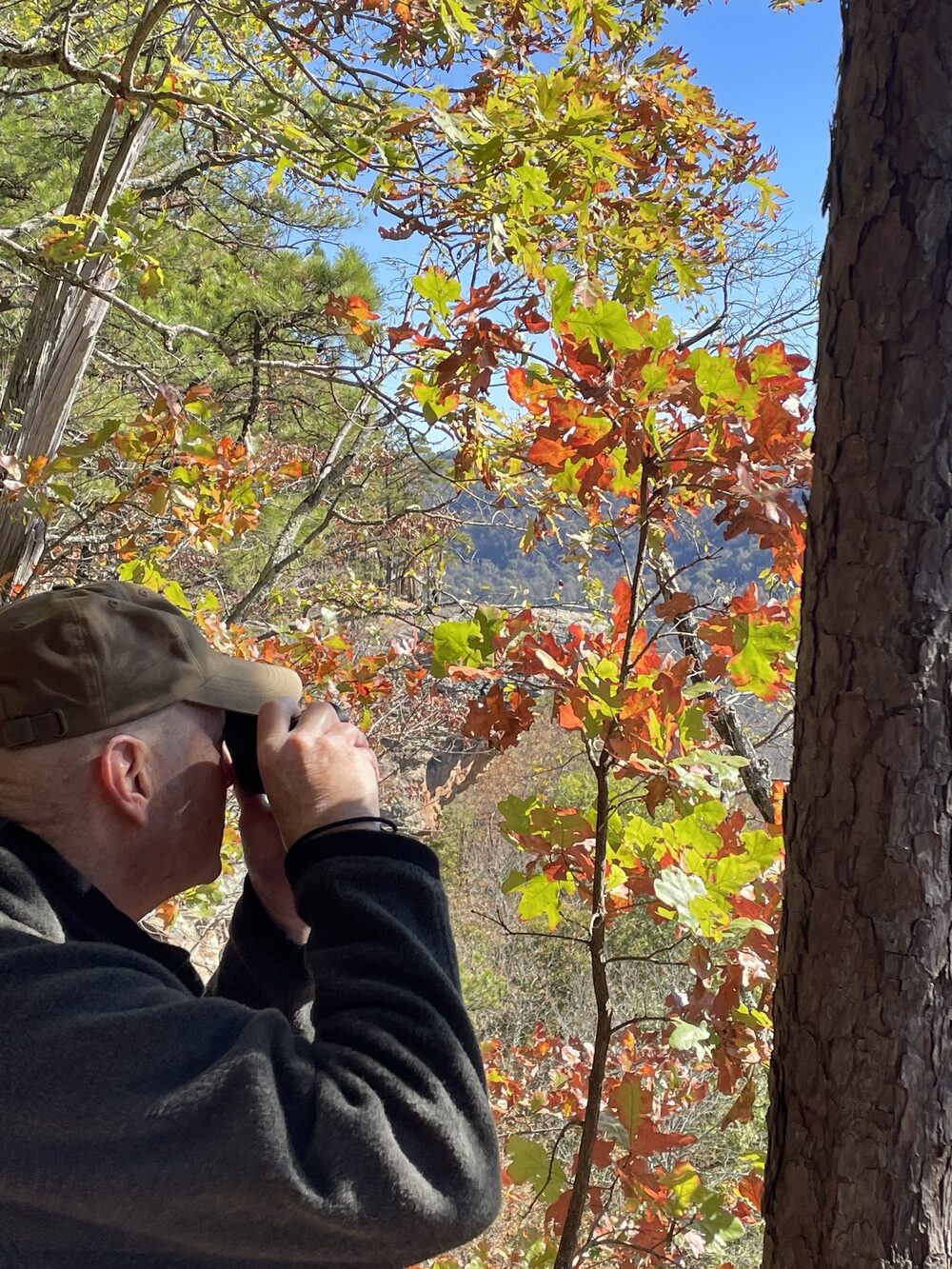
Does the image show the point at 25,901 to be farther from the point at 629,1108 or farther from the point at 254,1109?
the point at 629,1108

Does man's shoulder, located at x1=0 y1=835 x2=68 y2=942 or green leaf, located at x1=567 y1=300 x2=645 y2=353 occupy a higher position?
green leaf, located at x1=567 y1=300 x2=645 y2=353

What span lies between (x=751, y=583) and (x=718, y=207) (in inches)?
80.2

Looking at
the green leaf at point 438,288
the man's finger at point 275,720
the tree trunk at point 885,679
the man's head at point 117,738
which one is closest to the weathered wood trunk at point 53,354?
the green leaf at point 438,288

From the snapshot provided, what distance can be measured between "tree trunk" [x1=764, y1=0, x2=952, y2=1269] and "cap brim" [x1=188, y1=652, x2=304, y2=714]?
2.01ft

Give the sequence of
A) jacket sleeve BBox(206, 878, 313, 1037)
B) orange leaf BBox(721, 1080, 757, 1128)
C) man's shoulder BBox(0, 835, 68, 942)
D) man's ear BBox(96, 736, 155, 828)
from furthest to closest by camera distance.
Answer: orange leaf BBox(721, 1080, 757, 1128), jacket sleeve BBox(206, 878, 313, 1037), man's ear BBox(96, 736, 155, 828), man's shoulder BBox(0, 835, 68, 942)

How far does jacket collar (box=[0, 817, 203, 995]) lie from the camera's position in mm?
847

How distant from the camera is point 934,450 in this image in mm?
878

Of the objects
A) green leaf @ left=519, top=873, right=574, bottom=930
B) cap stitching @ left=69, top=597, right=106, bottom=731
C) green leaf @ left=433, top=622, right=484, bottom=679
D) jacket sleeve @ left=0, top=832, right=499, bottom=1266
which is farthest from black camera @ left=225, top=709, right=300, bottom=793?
green leaf @ left=519, top=873, right=574, bottom=930

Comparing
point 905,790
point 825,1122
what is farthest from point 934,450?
point 825,1122

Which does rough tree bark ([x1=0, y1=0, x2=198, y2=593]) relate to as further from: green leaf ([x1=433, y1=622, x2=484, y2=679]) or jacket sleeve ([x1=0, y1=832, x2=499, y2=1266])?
jacket sleeve ([x1=0, y1=832, x2=499, y2=1266])

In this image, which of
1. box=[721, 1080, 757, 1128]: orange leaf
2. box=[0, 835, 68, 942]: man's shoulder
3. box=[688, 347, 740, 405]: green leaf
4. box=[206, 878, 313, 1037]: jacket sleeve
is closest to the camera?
box=[0, 835, 68, 942]: man's shoulder

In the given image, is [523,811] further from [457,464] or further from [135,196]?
[135,196]

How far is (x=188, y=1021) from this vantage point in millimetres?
692

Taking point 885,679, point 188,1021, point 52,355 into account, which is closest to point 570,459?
point 885,679
